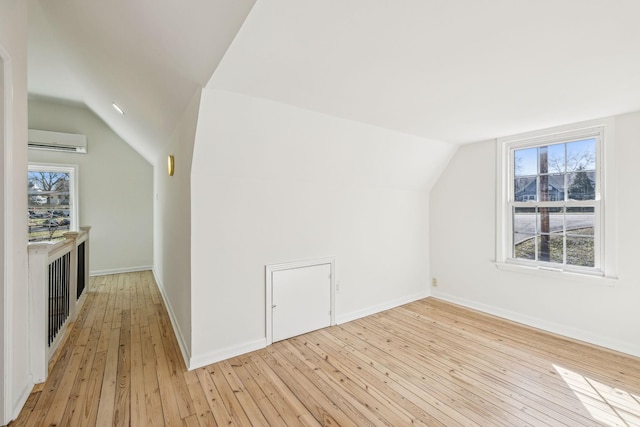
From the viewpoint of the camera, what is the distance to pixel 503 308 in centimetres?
332

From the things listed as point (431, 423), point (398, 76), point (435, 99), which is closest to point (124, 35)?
point (398, 76)

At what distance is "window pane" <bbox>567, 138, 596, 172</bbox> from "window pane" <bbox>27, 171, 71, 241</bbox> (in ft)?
23.9

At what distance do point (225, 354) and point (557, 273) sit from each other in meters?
3.35

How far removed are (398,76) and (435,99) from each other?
55 centimetres

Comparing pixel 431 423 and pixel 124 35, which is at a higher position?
pixel 124 35

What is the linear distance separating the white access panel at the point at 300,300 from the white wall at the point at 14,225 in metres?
1.69

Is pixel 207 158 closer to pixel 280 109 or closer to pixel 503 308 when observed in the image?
pixel 280 109

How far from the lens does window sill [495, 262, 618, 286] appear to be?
2.62m

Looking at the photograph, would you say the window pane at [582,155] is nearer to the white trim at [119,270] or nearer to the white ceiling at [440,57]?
the white ceiling at [440,57]

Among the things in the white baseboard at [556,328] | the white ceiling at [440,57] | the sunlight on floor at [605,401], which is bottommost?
the sunlight on floor at [605,401]

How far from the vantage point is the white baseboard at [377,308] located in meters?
3.16

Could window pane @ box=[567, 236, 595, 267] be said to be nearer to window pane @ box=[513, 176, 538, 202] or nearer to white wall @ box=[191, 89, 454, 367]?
window pane @ box=[513, 176, 538, 202]

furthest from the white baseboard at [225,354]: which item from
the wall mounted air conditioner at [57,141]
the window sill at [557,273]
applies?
the wall mounted air conditioner at [57,141]

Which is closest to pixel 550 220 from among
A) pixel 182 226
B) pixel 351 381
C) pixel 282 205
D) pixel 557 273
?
pixel 557 273
